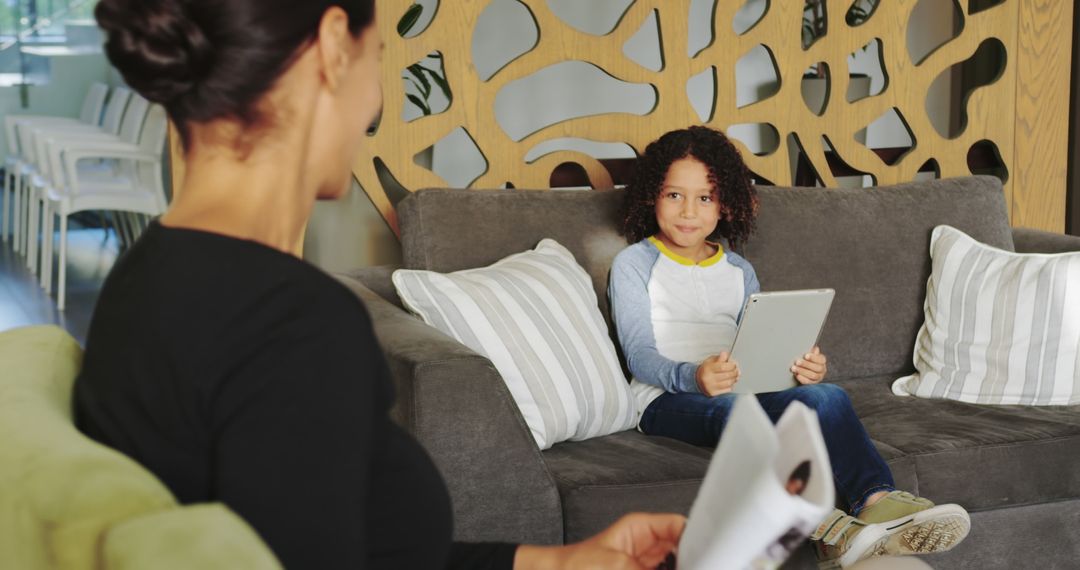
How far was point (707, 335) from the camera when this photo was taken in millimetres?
2396

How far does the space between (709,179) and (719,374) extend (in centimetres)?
53

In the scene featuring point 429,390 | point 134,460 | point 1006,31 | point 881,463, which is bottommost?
point 881,463

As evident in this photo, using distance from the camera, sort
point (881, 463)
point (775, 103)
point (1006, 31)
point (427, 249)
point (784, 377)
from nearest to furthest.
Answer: point (881, 463) < point (784, 377) < point (427, 249) < point (775, 103) < point (1006, 31)

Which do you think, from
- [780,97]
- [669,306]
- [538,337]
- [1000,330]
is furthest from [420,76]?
[1000,330]

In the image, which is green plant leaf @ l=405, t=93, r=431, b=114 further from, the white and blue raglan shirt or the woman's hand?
the woman's hand

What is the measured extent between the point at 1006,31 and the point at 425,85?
1.68 metres

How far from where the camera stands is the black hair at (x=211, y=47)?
0.75m

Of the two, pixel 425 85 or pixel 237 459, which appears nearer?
pixel 237 459

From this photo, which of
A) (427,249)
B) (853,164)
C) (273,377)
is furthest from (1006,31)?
(273,377)

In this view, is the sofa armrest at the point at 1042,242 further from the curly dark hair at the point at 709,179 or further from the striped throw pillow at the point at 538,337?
the striped throw pillow at the point at 538,337

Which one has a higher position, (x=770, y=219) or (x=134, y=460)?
(x=134, y=460)

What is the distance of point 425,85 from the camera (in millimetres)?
3121

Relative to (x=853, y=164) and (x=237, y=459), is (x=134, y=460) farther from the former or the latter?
(x=853, y=164)

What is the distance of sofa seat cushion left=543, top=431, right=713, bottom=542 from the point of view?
73.1 inches
